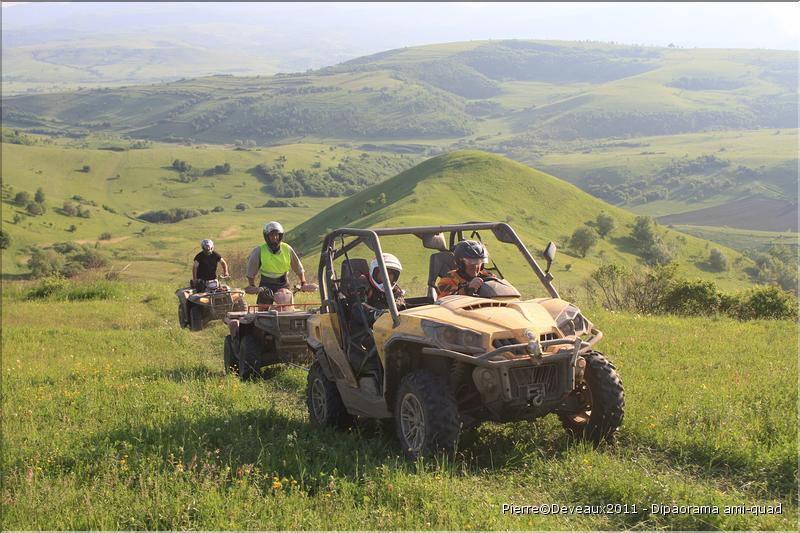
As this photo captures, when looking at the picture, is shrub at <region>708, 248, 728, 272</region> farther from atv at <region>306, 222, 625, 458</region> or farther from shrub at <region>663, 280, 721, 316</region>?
atv at <region>306, 222, 625, 458</region>

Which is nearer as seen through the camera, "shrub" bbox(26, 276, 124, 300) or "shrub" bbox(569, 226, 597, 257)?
"shrub" bbox(26, 276, 124, 300)

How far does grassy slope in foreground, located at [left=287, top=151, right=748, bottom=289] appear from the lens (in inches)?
3307

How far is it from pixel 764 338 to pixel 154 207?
17644 centimetres

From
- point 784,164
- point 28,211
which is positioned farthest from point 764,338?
point 784,164

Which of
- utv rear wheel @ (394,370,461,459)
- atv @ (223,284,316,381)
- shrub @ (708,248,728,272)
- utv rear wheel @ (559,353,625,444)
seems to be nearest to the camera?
utv rear wheel @ (394,370,461,459)

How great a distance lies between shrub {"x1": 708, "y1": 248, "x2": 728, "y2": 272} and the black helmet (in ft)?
288

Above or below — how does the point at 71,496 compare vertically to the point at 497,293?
below

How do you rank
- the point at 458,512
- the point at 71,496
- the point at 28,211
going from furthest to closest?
the point at 28,211, the point at 71,496, the point at 458,512

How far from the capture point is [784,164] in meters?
198

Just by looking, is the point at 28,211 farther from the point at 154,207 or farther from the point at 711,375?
the point at 711,375

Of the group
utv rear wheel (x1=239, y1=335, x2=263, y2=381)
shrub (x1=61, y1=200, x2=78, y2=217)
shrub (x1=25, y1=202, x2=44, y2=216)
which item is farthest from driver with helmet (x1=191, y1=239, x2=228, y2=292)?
shrub (x1=61, y1=200, x2=78, y2=217)

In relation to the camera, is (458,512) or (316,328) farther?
(316,328)

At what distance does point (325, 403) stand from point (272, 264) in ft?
17.6

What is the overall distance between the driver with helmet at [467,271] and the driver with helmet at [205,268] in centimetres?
917
